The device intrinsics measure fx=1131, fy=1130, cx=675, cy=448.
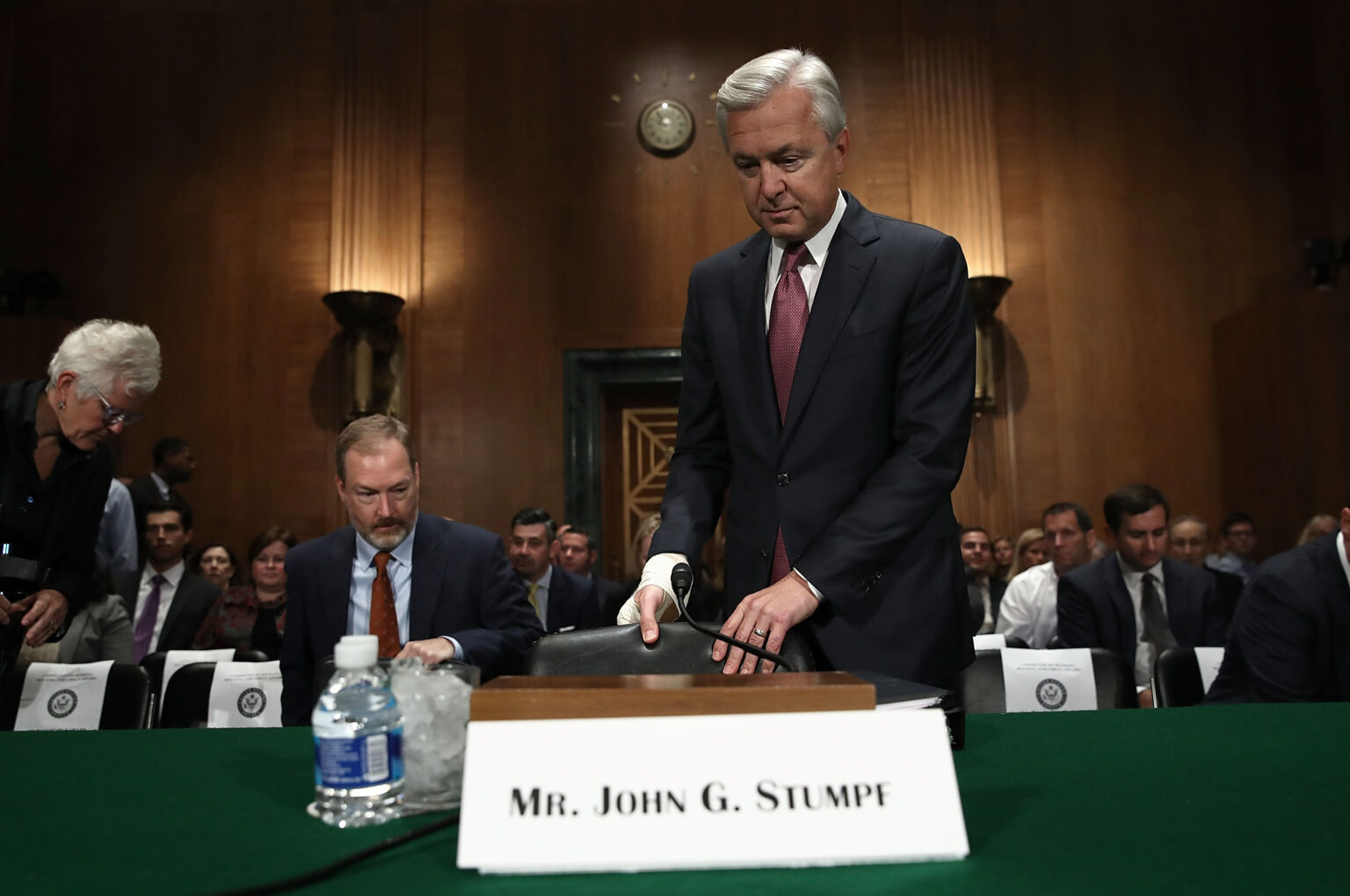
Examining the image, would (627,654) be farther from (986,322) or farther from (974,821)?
(986,322)

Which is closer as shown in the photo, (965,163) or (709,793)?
(709,793)

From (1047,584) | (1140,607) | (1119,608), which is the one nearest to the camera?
(1119,608)

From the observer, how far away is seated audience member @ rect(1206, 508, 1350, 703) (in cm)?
267

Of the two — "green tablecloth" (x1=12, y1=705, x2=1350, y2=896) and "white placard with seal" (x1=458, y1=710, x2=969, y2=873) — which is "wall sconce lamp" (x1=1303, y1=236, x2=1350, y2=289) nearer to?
"green tablecloth" (x1=12, y1=705, x2=1350, y2=896)

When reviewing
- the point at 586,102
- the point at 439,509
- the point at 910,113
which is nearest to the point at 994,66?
the point at 910,113

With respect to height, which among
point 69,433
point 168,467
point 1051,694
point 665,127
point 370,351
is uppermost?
point 665,127

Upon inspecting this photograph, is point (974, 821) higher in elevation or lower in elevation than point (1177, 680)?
higher

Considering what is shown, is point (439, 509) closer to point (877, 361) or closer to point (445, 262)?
point (445, 262)

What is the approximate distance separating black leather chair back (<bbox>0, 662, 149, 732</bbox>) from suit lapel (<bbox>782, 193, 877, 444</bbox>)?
1990mm

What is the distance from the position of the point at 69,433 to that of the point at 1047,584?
369 centimetres

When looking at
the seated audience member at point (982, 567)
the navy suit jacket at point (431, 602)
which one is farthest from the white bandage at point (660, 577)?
the seated audience member at point (982, 567)

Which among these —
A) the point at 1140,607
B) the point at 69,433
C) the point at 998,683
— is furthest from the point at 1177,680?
the point at 69,433

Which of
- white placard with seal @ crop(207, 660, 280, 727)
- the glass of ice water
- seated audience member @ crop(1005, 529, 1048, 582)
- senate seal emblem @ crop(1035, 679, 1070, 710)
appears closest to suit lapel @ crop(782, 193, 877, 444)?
the glass of ice water

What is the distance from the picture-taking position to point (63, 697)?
2.81 m
